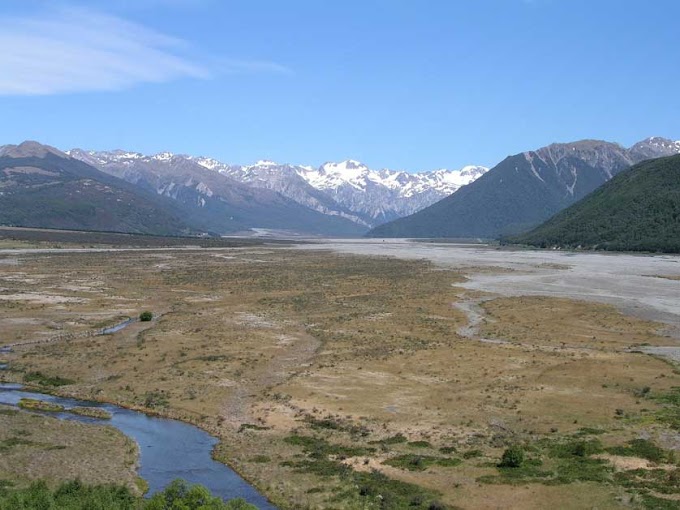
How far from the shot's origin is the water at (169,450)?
29216mm

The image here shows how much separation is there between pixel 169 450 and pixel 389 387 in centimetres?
1695

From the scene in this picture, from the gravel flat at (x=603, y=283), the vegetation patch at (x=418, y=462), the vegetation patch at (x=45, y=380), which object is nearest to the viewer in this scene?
the vegetation patch at (x=418, y=462)

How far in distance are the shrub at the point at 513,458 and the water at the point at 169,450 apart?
1081 cm

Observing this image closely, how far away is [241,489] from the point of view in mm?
29094

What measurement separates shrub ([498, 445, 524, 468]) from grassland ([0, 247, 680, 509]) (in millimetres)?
573

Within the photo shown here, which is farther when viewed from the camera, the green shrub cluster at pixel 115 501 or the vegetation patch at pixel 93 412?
the vegetation patch at pixel 93 412

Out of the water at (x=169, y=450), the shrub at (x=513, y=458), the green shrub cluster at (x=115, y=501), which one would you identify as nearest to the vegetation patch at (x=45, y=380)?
the water at (x=169, y=450)

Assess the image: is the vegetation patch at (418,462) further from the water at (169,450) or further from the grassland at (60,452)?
the grassland at (60,452)

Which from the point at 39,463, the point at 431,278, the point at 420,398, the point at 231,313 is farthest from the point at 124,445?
the point at 431,278

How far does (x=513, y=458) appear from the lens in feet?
99.9

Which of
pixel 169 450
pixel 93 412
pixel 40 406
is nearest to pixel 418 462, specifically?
pixel 169 450

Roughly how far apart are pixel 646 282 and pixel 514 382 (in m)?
88.3

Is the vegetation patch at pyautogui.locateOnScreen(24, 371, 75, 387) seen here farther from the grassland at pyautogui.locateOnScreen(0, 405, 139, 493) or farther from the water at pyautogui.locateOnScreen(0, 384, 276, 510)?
the grassland at pyautogui.locateOnScreen(0, 405, 139, 493)

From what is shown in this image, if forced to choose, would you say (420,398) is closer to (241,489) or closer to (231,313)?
(241,489)
